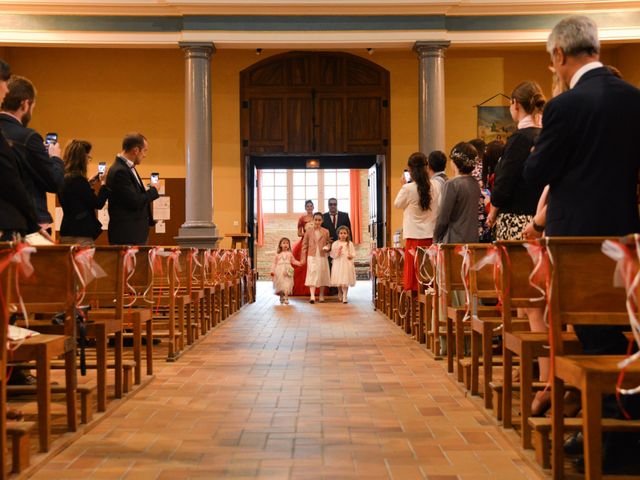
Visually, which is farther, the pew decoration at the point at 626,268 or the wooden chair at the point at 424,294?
the wooden chair at the point at 424,294

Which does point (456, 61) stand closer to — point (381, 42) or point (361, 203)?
point (381, 42)

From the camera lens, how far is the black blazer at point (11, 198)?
332 cm

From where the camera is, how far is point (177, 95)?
48.7 ft

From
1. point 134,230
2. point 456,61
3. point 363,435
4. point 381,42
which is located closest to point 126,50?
point 381,42

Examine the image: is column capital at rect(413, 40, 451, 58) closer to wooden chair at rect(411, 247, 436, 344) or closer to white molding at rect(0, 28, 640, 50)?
white molding at rect(0, 28, 640, 50)

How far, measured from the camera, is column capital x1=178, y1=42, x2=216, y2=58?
1221 cm

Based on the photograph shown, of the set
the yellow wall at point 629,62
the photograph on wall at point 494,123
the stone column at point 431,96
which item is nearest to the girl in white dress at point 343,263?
the stone column at point 431,96

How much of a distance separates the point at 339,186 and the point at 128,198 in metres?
16.7

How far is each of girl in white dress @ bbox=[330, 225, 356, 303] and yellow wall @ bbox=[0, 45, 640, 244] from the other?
2.62 m

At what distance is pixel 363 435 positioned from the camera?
3.49 m

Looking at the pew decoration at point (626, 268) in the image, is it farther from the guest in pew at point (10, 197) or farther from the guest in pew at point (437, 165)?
the guest in pew at point (437, 165)

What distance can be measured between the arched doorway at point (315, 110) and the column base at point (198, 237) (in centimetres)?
266

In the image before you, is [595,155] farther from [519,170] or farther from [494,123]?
[494,123]

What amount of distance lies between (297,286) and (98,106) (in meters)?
4.89
